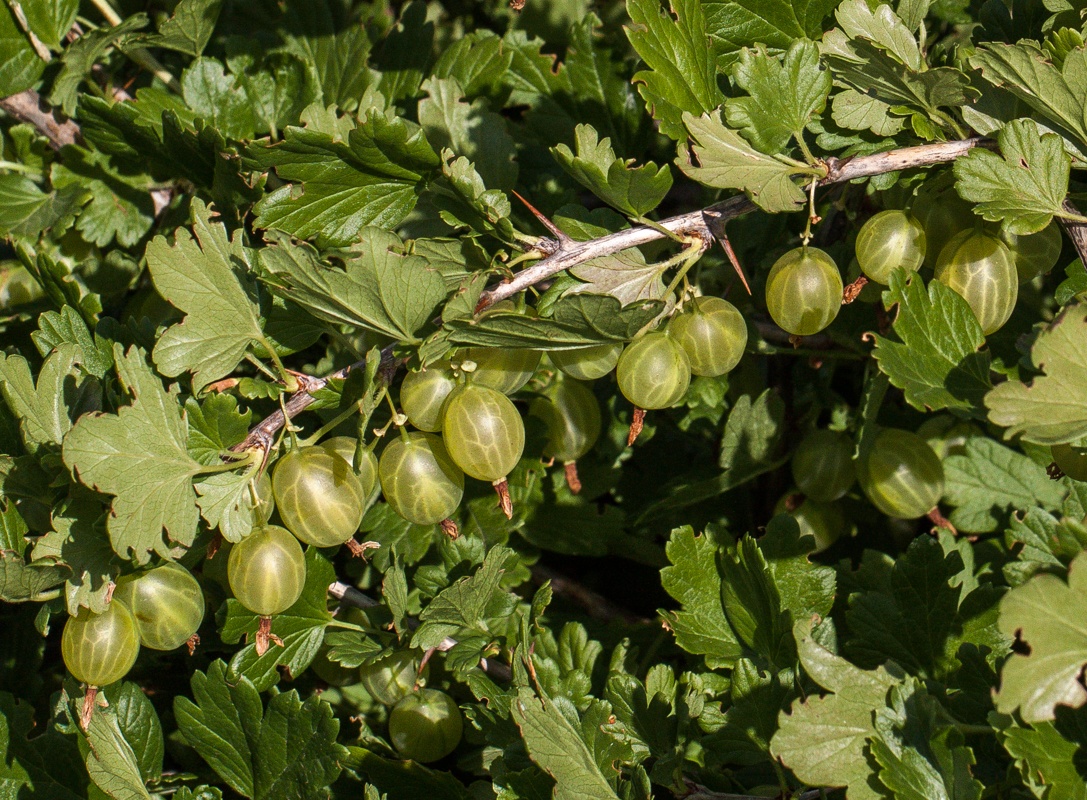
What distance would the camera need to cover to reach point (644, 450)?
1.93m

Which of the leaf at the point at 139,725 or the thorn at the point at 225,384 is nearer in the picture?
the thorn at the point at 225,384

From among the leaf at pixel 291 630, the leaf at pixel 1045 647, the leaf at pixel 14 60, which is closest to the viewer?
the leaf at pixel 1045 647

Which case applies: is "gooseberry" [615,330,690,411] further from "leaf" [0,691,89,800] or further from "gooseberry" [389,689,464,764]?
"leaf" [0,691,89,800]

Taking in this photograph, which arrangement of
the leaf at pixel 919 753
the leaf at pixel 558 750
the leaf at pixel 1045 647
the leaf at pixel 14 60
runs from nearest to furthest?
1. the leaf at pixel 1045 647
2. the leaf at pixel 919 753
3. the leaf at pixel 558 750
4. the leaf at pixel 14 60

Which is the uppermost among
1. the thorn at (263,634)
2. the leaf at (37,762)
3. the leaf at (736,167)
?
the leaf at (736,167)

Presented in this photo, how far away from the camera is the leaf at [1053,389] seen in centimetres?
106

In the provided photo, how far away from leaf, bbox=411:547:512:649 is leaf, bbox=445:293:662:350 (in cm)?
39

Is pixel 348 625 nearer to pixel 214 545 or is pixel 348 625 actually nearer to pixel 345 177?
pixel 214 545

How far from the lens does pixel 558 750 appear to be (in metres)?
1.19

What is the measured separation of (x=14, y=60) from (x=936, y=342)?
5.67 feet

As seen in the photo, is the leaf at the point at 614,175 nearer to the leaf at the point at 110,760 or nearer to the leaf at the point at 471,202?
the leaf at the point at 471,202

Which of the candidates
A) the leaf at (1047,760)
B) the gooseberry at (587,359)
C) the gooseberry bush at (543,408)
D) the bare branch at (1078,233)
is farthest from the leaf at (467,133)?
the leaf at (1047,760)

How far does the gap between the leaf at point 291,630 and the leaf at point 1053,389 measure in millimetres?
1056

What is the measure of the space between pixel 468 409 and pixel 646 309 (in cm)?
27
